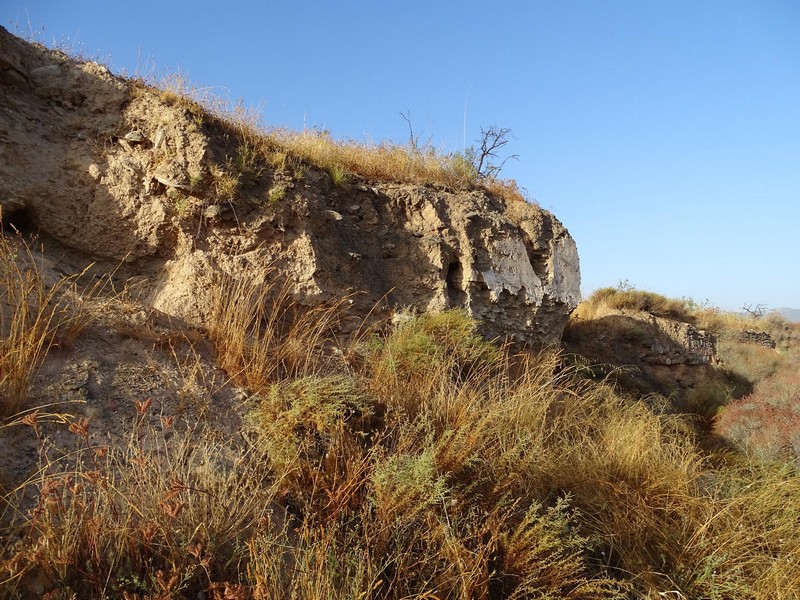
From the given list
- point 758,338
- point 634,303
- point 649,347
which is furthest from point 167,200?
point 758,338

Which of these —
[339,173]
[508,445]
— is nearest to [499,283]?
[339,173]

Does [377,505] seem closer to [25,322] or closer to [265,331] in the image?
[265,331]

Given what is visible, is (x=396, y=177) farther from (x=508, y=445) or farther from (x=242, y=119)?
(x=508, y=445)

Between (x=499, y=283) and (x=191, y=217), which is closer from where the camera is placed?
(x=191, y=217)

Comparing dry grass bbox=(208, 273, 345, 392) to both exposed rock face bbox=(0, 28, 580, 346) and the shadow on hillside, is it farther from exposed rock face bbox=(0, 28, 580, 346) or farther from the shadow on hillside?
the shadow on hillside

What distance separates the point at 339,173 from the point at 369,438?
3.91m

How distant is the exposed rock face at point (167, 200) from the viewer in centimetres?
488

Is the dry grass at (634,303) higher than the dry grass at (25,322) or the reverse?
higher

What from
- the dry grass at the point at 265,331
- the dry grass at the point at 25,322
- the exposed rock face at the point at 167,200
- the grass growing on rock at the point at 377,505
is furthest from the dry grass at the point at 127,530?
the exposed rock face at the point at 167,200

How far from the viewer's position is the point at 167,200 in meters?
5.13

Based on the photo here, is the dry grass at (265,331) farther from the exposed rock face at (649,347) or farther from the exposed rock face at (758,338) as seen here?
the exposed rock face at (758,338)

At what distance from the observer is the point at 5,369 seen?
2982 millimetres

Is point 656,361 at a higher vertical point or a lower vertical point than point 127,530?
higher

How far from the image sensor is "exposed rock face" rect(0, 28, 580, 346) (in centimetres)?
488
